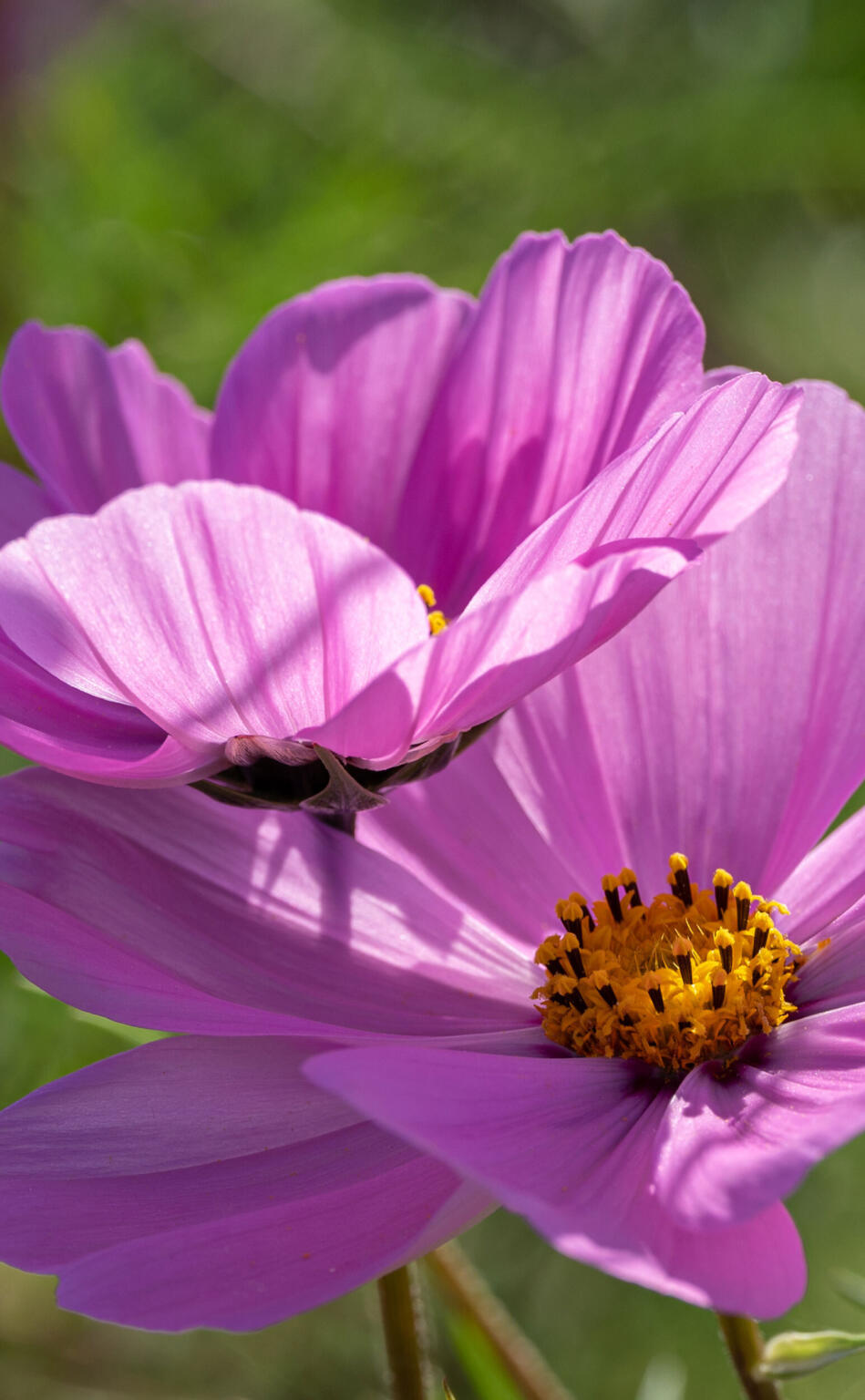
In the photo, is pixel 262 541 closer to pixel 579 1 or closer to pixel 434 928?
pixel 434 928

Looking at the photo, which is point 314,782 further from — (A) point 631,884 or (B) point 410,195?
(B) point 410,195

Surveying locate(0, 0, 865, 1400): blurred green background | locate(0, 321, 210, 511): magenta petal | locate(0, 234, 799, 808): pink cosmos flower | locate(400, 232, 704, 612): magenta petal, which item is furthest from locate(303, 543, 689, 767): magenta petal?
locate(0, 0, 865, 1400): blurred green background

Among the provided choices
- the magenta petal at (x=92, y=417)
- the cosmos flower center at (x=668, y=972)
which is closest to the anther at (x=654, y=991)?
the cosmos flower center at (x=668, y=972)

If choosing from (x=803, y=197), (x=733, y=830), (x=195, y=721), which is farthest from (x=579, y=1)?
(x=195, y=721)

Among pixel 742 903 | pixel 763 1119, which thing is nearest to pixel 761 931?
pixel 742 903

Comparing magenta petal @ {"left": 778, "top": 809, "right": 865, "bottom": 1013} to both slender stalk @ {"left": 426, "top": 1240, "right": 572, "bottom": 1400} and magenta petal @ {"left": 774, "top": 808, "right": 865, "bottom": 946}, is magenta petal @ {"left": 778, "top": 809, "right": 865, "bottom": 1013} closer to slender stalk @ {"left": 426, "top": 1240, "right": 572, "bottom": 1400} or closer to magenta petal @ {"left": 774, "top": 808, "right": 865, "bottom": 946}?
magenta petal @ {"left": 774, "top": 808, "right": 865, "bottom": 946}

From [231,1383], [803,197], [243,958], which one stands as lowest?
[231,1383]
